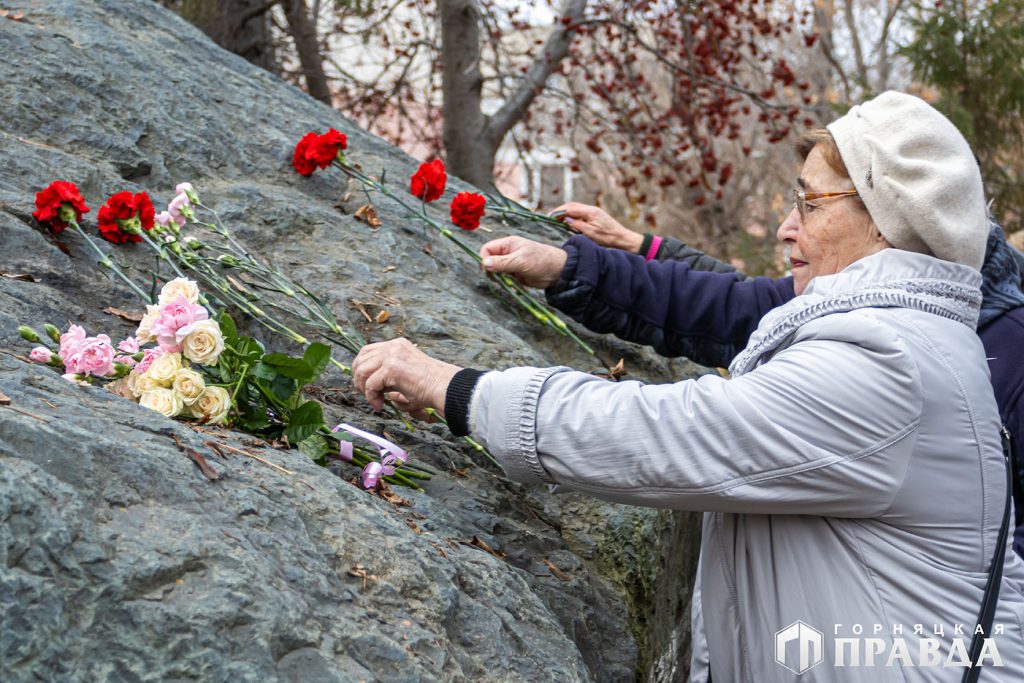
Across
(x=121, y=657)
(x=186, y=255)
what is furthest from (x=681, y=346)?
(x=121, y=657)

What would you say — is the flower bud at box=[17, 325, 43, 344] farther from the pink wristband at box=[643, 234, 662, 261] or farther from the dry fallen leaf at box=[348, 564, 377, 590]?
the pink wristband at box=[643, 234, 662, 261]

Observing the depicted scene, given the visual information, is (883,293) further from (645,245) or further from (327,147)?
(327,147)

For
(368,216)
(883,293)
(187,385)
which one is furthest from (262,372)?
(368,216)

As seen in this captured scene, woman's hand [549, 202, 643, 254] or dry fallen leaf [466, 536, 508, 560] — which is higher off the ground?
woman's hand [549, 202, 643, 254]

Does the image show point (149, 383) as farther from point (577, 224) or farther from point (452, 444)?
point (577, 224)

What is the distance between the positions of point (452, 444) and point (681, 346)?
90 cm

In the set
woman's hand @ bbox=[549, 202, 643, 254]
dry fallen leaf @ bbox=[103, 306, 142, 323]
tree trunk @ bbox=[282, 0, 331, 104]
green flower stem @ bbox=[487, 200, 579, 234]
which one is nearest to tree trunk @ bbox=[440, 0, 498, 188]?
tree trunk @ bbox=[282, 0, 331, 104]

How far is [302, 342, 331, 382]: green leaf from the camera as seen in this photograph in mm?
2180

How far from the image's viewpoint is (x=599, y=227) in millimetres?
3492

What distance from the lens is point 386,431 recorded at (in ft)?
8.30

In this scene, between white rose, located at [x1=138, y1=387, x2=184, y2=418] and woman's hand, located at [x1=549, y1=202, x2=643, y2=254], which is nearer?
white rose, located at [x1=138, y1=387, x2=184, y2=418]

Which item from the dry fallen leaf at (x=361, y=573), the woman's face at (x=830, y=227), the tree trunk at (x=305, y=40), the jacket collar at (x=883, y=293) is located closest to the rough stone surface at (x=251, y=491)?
the dry fallen leaf at (x=361, y=573)

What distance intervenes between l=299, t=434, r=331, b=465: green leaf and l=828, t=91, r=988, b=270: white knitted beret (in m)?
1.25

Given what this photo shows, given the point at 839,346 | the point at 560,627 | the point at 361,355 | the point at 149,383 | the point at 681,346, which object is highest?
the point at 839,346
